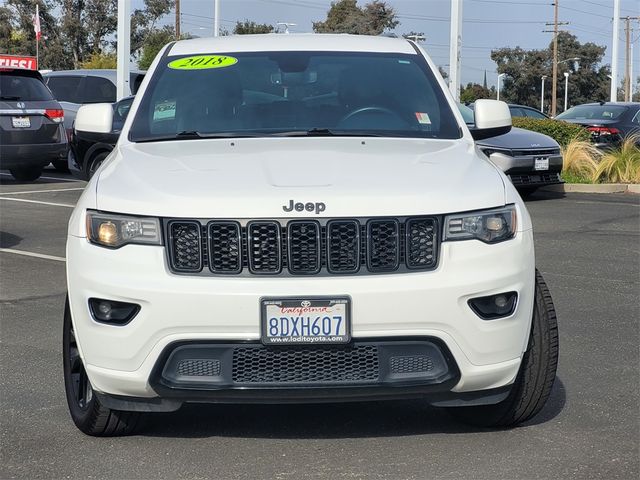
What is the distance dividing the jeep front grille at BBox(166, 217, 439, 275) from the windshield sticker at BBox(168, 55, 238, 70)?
1852mm

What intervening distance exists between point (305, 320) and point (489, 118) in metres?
2.14

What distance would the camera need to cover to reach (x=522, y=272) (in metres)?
4.27

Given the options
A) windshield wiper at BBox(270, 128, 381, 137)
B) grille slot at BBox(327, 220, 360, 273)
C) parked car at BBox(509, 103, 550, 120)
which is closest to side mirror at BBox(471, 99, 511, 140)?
windshield wiper at BBox(270, 128, 381, 137)

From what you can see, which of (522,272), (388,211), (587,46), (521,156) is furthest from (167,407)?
(587,46)

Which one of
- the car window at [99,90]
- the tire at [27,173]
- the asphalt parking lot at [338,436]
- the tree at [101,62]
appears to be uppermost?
the tree at [101,62]

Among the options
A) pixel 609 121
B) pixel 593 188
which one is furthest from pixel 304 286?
pixel 609 121

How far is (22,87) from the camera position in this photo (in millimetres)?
17062

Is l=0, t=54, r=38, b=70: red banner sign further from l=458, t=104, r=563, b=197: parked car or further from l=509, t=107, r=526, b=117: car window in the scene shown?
l=509, t=107, r=526, b=117: car window

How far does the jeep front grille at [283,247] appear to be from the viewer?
13.5ft

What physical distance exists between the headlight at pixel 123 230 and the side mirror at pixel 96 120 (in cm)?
150

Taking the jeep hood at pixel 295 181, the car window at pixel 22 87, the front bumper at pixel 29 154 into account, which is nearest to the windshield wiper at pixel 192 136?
the jeep hood at pixel 295 181

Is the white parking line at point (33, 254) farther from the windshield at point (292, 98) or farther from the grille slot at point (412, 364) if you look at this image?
the grille slot at point (412, 364)

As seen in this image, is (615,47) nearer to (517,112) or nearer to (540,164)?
(517,112)

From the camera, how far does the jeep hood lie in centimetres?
412
